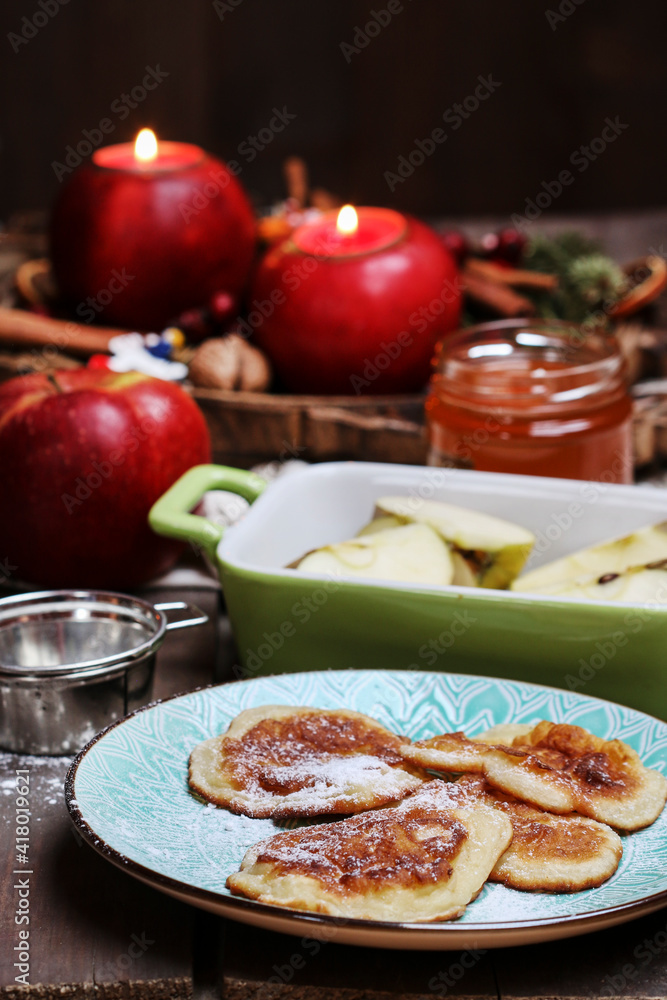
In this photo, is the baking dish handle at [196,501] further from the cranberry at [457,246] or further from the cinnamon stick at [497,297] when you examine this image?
the cranberry at [457,246]

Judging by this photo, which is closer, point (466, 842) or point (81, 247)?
point (466, 842)

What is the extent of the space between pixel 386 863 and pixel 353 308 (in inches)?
34.3

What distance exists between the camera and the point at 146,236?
140 cm

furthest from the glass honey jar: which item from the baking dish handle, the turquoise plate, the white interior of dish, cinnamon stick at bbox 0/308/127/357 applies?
cinnamon stick at bbox 0/308/127/357

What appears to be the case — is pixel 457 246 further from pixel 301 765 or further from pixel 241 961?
pixel 241 961

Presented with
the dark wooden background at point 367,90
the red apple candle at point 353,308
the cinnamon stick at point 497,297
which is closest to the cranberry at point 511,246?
the cinnamon stick at point 497,297

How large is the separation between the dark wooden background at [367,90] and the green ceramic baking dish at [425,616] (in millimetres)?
Result: 2223

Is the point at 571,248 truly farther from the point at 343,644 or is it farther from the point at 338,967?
the point at 338,967

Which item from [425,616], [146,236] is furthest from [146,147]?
[425,616]

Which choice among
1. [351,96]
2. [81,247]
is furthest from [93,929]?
[351,96]

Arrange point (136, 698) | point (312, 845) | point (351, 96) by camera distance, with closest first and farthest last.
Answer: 1. point (312, 845)
2. point (136, 698)
3. point (351, 96)

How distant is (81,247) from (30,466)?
1.64 feet

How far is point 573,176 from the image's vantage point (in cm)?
317

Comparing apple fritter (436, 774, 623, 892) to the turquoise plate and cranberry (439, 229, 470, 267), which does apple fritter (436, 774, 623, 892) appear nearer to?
the turquoise plate
